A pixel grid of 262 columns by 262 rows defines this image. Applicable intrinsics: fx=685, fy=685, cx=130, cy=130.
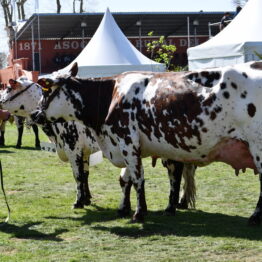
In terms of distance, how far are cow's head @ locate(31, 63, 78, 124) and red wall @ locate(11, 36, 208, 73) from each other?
1429 inches

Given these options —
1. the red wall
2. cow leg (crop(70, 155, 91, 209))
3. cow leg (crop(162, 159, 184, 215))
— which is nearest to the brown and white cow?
cow leg (crop(162, 159, 184, 215))

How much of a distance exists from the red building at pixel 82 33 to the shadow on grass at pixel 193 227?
35471 mm

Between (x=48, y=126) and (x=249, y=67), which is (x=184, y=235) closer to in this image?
(x=249, y=67)

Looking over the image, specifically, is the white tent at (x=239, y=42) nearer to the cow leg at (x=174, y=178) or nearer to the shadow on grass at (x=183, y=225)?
the cow leg at (x=174, y=178)

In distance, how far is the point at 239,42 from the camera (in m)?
17.4

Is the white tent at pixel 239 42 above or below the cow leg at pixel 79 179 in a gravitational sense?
above

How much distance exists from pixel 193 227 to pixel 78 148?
9.11 ft

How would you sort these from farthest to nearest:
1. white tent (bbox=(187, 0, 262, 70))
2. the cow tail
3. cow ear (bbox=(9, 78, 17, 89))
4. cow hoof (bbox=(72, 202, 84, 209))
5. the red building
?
the red building, white tent (bbox=(187, 0, 262, 70)), cow ear (bbox=(9, 78, 17, 89)), cow hoof (bbox=(72, 202, 84, 209)), the cow tail

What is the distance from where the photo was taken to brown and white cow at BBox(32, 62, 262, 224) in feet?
26.7

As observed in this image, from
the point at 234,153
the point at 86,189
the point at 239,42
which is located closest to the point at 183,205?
the point at 86,189

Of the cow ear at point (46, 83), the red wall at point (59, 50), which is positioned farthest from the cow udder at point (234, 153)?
the red wall at point (59, 50)

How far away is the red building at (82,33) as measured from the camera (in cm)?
4522

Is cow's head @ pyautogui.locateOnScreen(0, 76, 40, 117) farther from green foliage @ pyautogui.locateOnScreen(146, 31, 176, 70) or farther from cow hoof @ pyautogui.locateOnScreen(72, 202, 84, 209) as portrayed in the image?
green foliage @ pyautogui.locateOnScreen(146, 31, 176, 70)

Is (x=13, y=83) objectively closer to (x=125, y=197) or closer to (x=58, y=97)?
(x=58, y=97)
